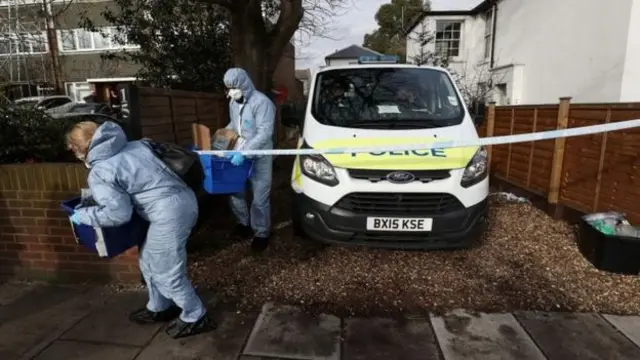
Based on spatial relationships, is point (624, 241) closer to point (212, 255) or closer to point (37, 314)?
point (212, 255)

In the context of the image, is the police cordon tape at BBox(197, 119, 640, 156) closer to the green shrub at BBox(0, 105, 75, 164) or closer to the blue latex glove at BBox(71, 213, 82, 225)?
the blue latex glove at BBox(71, 213, 82, 225)

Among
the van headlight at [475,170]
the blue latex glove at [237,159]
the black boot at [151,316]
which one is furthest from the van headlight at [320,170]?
the black boot at [151,316]

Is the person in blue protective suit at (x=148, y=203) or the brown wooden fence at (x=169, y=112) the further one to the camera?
the brown wooden fence at (x=169, y=112)

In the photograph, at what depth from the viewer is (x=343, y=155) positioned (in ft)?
11.3

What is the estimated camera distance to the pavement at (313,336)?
8.90 feet

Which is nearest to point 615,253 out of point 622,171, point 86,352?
point 622,171

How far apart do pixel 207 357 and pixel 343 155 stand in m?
1.81

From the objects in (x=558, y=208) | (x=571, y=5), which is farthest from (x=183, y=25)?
(x=571, y=5)

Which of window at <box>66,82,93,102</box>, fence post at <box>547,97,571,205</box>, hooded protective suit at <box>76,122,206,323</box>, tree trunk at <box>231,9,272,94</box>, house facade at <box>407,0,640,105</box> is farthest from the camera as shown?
window at <box>66,82,93,102</box>

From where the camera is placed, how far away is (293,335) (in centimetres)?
291

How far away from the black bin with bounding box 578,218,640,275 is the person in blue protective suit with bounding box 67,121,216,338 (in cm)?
346

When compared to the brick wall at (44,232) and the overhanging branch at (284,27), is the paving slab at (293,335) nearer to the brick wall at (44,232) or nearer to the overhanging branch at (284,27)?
the brick wall at (44,232)

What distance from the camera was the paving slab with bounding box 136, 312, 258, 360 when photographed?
2.70m

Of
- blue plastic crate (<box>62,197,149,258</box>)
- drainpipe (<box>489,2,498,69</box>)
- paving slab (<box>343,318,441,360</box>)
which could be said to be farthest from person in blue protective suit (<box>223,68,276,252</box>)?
drainpipe (<box>489,2,498,69</box>)
